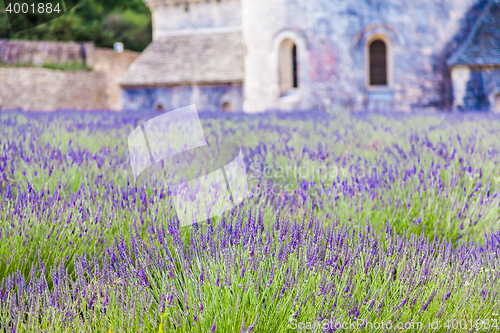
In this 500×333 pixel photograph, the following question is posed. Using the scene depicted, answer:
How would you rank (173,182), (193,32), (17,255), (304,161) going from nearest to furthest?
(17,255) → (173,182) → (304,161) → (193,32)

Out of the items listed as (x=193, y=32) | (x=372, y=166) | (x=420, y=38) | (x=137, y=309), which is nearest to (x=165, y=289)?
(x=137, y=309)

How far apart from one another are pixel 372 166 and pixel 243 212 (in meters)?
1.66

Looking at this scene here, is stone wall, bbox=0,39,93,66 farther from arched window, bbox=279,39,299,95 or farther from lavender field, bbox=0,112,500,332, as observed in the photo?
lavender field, bbox=0,112,500,332

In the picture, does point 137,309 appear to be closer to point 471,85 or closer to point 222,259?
point 222,259

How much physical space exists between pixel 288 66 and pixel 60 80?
471 inches

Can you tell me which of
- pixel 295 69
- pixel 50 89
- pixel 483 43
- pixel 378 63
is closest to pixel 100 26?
pixel 50 89

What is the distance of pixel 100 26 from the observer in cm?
2877

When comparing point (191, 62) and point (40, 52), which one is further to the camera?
point (40, 52)

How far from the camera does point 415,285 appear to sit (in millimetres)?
1748

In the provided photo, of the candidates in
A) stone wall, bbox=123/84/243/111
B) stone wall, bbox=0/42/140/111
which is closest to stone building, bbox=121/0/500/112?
stone wall, bbox=123/84/243/111

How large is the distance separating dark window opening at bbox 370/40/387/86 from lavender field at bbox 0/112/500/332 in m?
12.2

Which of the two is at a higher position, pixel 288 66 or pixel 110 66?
pixel 110 66

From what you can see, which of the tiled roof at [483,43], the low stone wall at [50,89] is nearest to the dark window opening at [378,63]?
the tiled roof at [483,43]

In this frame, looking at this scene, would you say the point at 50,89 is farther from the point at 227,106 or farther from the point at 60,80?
the point at 227,106
